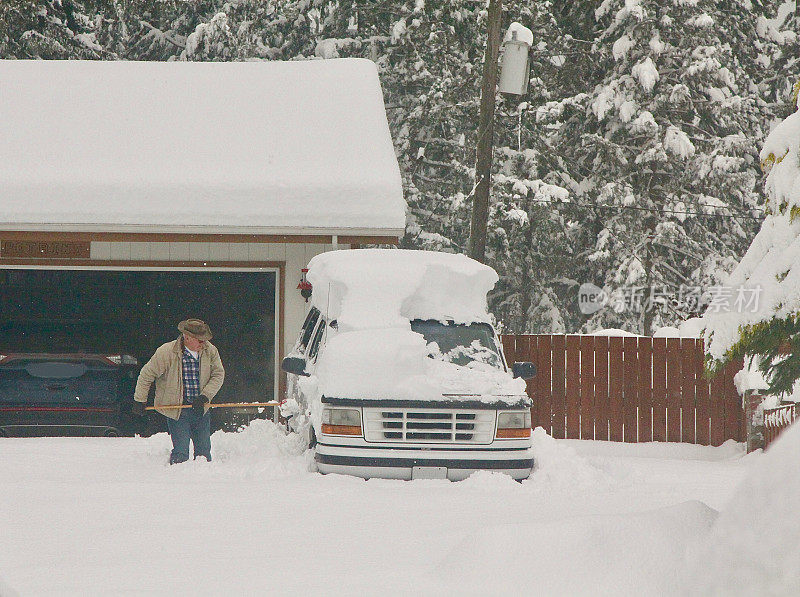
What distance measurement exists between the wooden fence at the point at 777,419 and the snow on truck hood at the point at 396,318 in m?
4.86

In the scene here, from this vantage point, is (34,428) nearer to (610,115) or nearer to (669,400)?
(669,400)

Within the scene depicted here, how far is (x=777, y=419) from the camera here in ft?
43.4

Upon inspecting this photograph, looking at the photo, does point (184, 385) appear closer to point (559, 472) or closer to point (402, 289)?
point (402, 289)

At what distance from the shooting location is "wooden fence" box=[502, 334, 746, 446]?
1490 centimetres

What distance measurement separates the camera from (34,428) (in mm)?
13164

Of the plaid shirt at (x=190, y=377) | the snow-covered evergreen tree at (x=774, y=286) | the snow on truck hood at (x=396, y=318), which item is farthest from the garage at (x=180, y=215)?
A: the snow-covered evergreen tree at (x=774, y=286)

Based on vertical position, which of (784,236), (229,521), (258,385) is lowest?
(258,385)

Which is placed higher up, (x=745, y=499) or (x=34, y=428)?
(x=745, y=499)

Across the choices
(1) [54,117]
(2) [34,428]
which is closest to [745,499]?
(2) [34,428]

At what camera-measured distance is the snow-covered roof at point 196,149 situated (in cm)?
1409

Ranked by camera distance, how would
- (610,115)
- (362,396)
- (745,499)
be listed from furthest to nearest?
(610,115) → (362,396) → (745,499)

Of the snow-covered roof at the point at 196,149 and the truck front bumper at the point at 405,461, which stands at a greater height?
the snow-covered roof at the point at 196,149

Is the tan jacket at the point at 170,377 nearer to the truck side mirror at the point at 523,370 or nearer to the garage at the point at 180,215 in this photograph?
the truck side mirror at the point at 523,370

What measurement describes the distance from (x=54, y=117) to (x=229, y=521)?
1154 centimetres
